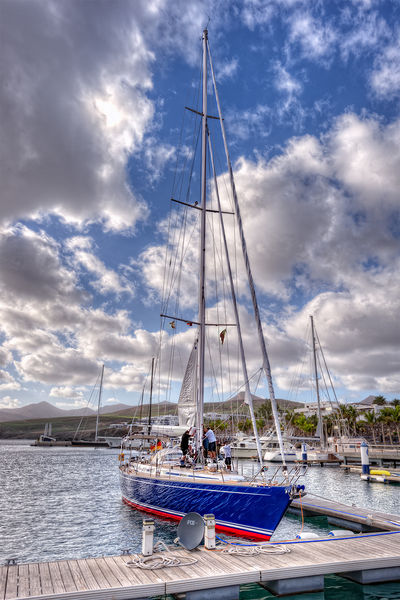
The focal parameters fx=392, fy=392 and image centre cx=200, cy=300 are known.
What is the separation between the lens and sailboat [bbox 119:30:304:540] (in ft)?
42.4

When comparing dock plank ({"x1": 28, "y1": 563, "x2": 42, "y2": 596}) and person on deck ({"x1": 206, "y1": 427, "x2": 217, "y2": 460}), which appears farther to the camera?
person on deck ({"x1": 206, "y1": 427, "x2": 217, "y2": 460})

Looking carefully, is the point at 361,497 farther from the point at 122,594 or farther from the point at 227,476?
the point at 122,594

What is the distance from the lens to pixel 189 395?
1898cm

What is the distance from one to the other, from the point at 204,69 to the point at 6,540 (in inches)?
1033

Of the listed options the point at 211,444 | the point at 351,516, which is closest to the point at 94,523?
the point at 211,444

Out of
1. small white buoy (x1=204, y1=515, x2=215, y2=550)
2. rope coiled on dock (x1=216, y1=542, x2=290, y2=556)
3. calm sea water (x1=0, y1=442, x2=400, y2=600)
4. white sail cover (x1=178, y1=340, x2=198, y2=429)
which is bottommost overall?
calm sea water (x1=0, y1=442, x2=400, y2=600)

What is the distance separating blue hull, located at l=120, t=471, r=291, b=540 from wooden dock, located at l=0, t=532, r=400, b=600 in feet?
5.73

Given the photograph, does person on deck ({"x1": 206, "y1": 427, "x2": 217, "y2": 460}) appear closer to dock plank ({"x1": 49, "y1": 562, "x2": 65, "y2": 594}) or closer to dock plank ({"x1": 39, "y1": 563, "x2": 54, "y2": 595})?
dock plank ({"x1": 49, "y1": 562, "x2": 65, "y2": 594})

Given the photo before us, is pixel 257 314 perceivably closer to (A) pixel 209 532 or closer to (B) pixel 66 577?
(A) pixel 209 532

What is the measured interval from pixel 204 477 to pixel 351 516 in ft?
21.5

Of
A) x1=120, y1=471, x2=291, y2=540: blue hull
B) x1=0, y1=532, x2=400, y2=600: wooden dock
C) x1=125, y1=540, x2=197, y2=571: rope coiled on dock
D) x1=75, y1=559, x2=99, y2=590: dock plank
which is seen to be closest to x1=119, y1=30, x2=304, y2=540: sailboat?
x1=120, y1=471, x2=291, y2=540: blue hull

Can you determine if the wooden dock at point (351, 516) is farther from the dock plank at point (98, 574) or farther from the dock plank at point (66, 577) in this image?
the dock plank at point (66, 577)

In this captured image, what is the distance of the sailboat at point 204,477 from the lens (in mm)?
12938

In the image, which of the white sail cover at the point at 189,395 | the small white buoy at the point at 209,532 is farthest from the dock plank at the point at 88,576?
the white sail cover at the point at 189,395
